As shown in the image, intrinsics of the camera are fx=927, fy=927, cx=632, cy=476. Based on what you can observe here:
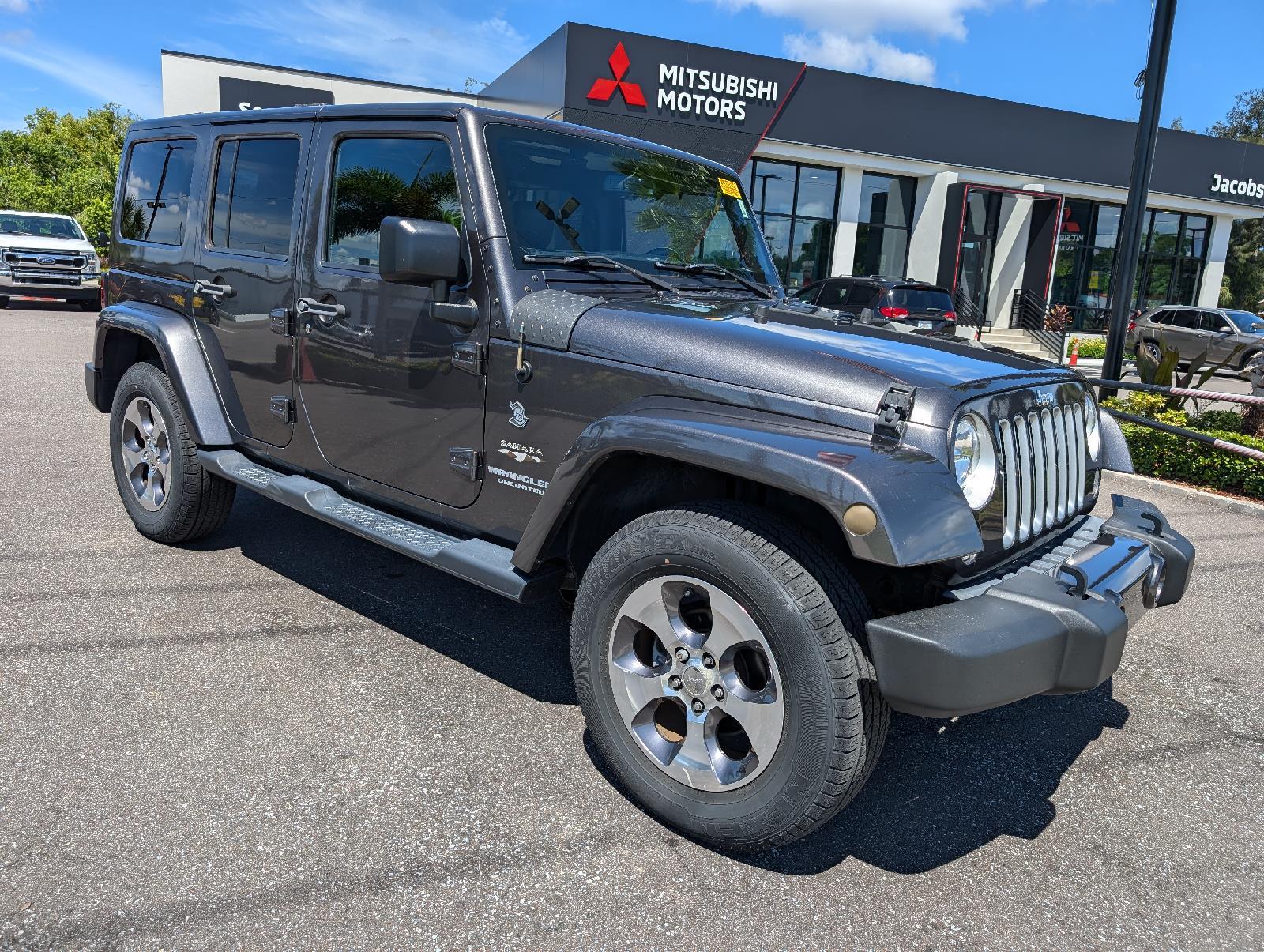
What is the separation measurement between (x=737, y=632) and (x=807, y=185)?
22.5 metres

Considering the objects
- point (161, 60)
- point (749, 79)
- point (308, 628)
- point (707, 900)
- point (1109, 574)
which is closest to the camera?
point (707, 900)

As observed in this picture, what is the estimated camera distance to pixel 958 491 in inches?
91.2

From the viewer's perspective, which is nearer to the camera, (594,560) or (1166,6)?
(594,560)

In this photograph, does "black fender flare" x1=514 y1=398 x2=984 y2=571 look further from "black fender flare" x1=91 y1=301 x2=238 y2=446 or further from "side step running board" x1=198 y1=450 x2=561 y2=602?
"black fender flare" x1=91 y1=301 x2=238 y2=446

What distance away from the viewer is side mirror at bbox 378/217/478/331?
291 cm

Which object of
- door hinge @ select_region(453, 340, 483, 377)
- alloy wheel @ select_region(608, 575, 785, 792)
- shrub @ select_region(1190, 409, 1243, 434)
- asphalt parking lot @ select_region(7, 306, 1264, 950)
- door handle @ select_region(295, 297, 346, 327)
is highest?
door handle @ select_region(295, 297, 346, 327)

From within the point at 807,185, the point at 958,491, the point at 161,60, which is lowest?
the point at 958,491

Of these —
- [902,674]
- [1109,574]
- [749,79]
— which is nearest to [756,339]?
[902,674]

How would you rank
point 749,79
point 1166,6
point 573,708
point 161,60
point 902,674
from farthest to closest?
1. point 161,60
2. point 749,79
3. point 1166,6
4. point 573,708
5. point 902,674

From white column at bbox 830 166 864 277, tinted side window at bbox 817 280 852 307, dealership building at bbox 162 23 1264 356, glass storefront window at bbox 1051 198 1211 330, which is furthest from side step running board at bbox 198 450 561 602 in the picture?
glass storefront window at bbox 1051 198 1211 330

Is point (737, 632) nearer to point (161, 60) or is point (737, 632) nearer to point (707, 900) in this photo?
point (707, 900)

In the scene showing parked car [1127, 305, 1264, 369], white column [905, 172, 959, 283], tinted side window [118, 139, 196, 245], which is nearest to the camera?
tinted side window [118, 139, 196, 245]

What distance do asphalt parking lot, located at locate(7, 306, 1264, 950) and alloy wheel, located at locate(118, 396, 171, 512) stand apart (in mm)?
467

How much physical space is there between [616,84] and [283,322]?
16337 millimetres
